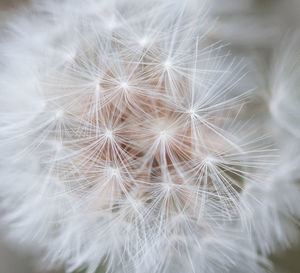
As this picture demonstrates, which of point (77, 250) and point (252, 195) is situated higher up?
point (252, 195)

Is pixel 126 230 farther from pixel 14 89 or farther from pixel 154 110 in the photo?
pixel 14 89


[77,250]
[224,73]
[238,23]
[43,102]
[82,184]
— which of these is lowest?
[77,250]

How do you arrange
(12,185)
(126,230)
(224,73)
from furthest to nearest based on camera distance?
(12,185) < (126,230) < (224,73)

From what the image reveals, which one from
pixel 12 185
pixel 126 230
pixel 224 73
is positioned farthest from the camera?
pixel 12 185

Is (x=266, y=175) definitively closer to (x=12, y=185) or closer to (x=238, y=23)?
(x=238, y=23)

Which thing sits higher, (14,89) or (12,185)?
(14,89)

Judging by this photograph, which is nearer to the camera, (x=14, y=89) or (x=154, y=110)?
(x=154, y=110)

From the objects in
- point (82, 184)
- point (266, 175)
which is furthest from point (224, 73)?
point (82, 184)

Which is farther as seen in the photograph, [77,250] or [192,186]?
[77,250]

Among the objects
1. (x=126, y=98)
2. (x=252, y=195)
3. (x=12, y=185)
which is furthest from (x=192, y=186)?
(x=12, y=185)
